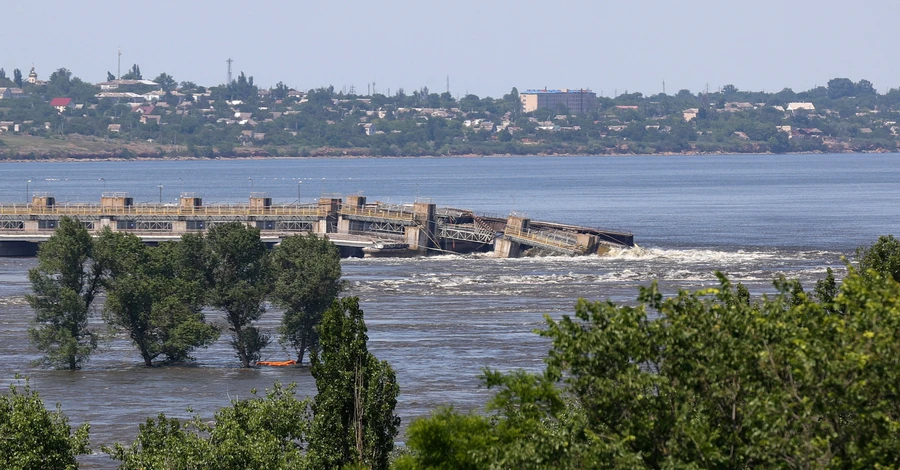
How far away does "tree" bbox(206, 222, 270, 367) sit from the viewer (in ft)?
194

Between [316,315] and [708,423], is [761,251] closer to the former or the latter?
[316,315]

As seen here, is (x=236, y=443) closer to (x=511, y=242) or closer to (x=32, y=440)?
(x=32, y=440)

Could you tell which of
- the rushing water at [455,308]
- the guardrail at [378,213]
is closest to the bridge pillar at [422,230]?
the guardrail at [378,213]

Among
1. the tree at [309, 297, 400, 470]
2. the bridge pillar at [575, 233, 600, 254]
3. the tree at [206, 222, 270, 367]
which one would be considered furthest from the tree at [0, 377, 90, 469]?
the bridge pillar at [575, 233, 600, 254]

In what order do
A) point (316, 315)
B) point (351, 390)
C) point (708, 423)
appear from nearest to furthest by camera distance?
point (708, 423), point (351, 390), point (316, 315)

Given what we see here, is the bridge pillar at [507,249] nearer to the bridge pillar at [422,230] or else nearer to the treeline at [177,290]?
the bridge pillar at [422,230]

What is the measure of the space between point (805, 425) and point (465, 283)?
73.1 metres

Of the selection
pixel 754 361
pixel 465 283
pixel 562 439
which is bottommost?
pixel 465 283

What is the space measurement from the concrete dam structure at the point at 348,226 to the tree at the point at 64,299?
163 ft

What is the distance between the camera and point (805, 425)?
18797 millimetres

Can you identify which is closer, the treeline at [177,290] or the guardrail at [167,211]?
the treeline at [177,290]

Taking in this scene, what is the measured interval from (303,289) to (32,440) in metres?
29.4

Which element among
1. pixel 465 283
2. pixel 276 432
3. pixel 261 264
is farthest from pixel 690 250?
pixel 276 432

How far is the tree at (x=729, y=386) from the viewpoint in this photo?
18547mm
